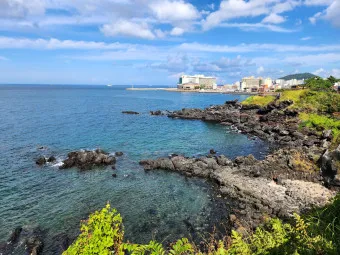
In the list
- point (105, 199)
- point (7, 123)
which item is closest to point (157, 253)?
point (105, 199)

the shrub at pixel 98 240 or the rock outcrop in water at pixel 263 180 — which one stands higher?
the shrub at pixel 98 240

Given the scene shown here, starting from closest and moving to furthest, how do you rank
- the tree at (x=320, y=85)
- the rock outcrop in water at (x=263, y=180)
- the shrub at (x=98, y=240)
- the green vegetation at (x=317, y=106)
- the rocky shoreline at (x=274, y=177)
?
1. the shrub at (x=98, y=240)
2. the rocky shoreline at (x=274, y=177)
3. the rock outcrop in water at (x=263, y=180)
4. the green vegetation at (x=317, y=106)
5. the tree at (x=320, y=85)

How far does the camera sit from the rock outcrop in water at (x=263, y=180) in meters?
22.8

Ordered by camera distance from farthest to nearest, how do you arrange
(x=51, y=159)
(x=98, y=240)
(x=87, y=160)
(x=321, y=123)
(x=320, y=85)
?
(x=320, y=85)
(x=321, y=123)
(x=51, y=159)
(x=87, y=160)
(x=98, y=240)

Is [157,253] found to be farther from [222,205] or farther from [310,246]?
[222,205]

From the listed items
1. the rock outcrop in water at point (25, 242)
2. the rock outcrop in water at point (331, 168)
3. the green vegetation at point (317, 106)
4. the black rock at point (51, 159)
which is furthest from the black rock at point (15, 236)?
the green vegetation at point (317, 106)

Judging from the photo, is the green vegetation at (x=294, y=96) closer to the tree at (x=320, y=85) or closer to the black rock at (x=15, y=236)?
the tree at (x=320, y=85)

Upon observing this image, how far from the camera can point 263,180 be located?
28.9 meters

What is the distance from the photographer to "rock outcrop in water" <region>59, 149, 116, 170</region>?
1396 inches

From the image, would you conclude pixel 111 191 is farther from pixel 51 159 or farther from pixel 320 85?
pixel 320 85

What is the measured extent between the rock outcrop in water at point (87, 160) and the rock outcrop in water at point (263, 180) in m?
5.12

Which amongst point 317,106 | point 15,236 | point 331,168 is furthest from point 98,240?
point 317,106

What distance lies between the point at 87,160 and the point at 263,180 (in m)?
24.1

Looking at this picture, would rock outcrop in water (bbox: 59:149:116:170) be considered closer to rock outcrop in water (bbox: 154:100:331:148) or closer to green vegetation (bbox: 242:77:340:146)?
rock outcrop in water (bbox: 154:100:331:148)
